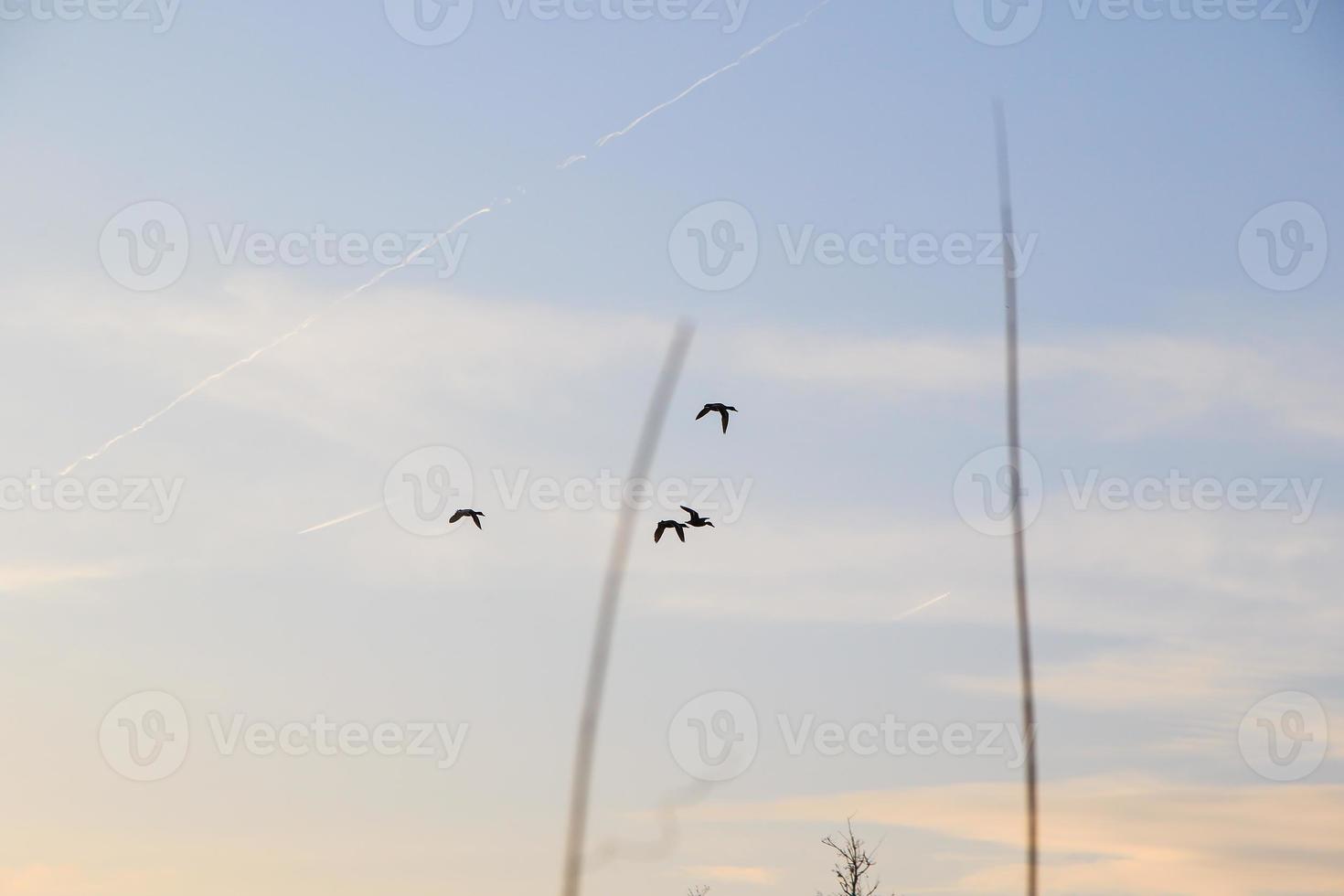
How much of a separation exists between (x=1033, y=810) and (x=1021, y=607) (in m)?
0.41

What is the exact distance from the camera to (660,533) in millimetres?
19172

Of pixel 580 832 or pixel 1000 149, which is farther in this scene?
pixel 1000 149

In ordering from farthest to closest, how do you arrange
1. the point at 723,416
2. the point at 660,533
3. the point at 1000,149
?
the point at 660,533 → the point at 723,416 → the point at 1000,149

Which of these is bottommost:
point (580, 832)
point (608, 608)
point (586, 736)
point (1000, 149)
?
point (580, 832)

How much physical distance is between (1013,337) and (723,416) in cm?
1429

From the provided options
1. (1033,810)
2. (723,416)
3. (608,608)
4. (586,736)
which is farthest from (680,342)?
(723,416)

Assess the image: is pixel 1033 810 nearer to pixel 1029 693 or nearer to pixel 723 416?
pixel 1029 693

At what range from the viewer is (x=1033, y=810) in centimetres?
277

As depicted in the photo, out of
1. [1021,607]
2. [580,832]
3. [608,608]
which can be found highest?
[1021,607]

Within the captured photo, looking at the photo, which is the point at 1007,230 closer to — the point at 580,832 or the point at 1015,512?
the point at 1015,512

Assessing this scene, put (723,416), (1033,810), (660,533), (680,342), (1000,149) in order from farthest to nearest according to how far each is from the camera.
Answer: (660,533), (723,416), (1000,149), (1033,810), (680,342)

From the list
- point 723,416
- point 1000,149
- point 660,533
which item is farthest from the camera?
point 660,533

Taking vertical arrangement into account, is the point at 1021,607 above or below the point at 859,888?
below

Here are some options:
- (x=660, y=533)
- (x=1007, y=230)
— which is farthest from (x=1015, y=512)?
(x=660, y=533)
